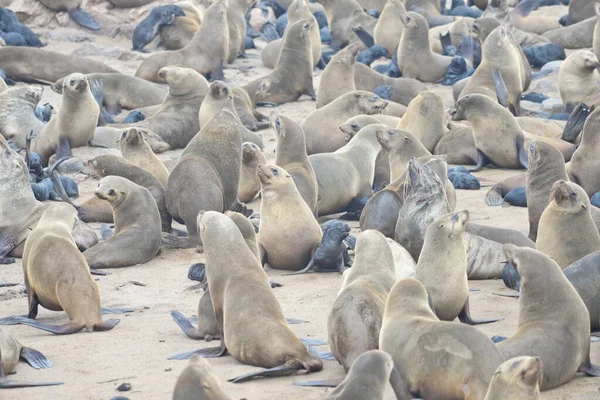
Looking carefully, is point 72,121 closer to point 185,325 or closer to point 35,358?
point 185,325

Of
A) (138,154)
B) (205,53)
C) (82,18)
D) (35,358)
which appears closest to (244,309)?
(35,358)

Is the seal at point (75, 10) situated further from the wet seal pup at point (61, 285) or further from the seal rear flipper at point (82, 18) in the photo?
the wet seal pup at point (61, 285)

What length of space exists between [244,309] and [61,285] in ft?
4.27

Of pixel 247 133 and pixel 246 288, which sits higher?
pixel 246 288

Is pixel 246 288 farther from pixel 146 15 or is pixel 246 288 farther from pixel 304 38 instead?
pixel 146 15

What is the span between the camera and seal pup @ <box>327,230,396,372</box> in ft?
17.0

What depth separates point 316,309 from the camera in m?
6.48

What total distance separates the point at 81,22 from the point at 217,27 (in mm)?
2785

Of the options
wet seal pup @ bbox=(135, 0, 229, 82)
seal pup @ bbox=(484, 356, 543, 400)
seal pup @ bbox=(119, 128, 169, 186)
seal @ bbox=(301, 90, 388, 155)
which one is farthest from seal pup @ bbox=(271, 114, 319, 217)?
wet seal pup @ bbox=(135, 0, 229, 82)

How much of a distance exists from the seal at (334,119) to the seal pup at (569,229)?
4241 millimetres

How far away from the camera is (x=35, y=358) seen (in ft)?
18.1

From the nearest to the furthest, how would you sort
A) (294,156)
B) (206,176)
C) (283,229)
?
(283,229) → (206,176) → (294,156)

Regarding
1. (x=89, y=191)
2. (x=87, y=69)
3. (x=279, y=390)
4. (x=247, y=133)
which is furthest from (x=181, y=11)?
(x=279, y=390)

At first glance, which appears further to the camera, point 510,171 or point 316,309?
point 510,171
